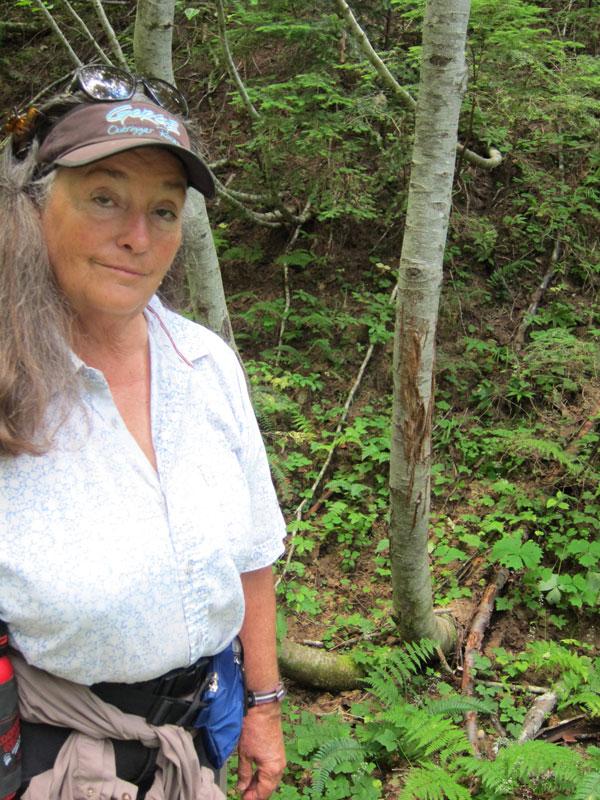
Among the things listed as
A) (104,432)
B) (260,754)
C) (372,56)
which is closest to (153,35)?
(372,56)

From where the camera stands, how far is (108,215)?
1.50m

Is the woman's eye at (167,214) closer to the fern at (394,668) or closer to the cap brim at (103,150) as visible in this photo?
the cap brim at (103,150)

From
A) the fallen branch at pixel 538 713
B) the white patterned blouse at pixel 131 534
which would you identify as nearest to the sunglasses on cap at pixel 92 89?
the white patterned blouse at pixel 131 534

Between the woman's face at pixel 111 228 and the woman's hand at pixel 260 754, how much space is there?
1343mm

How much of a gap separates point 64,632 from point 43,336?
647 mm

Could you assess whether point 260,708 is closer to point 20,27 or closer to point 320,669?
point 320,669

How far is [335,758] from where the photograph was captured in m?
3.03

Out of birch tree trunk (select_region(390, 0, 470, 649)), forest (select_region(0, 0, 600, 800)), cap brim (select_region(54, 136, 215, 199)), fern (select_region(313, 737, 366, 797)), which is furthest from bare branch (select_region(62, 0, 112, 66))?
fern (select_region(313, 737, 366, 797))

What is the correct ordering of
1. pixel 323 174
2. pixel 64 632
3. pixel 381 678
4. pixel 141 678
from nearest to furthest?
pixel 64 632, pixel 141 678, pixel 381 678, pixel 323 174

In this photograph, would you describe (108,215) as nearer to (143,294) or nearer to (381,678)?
(143,294)

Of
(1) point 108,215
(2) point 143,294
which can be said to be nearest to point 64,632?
(2) point 143,294

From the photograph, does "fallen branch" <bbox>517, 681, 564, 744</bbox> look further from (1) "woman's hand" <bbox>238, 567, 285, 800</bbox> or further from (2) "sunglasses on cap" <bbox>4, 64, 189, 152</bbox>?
(2) "sunglasses on cap" <bbox>4, 64, 189, 152</bbox>

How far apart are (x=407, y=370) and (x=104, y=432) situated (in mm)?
1985

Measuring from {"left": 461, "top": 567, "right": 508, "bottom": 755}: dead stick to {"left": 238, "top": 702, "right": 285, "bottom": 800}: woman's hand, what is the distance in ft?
4.94
